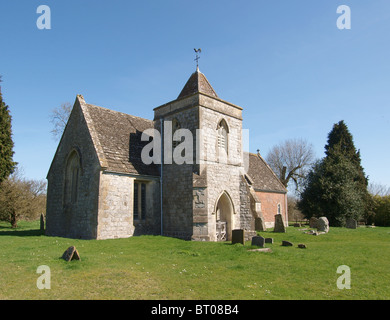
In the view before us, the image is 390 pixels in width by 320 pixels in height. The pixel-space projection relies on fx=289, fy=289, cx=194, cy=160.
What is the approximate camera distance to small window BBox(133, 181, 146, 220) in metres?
17.6

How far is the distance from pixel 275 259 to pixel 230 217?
291 inches

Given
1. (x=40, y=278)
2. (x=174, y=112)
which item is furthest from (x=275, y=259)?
(x=174, y=112)

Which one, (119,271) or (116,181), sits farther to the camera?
(116,181)

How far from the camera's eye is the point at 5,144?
72.9ft

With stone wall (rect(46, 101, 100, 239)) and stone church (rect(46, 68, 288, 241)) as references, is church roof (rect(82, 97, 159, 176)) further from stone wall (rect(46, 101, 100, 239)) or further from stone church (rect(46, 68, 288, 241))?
stone wall (rect(46, 101, 100, 239))

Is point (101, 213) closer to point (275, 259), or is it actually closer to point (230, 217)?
point (230, 217)

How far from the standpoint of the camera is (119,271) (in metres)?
8.51

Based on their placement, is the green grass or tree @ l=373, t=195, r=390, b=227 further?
tree @ l=373, t=195, r=390, b=227

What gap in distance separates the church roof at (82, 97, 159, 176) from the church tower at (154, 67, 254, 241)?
5.57ft

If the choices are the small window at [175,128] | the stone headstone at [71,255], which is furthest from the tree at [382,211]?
the stone headstone at [71,255]

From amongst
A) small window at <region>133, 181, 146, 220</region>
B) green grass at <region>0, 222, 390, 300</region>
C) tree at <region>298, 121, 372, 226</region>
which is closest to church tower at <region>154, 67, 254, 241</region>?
small window at <region>133, 181, 146, 220</region>

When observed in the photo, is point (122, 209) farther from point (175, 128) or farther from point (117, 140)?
point (175, 128)
